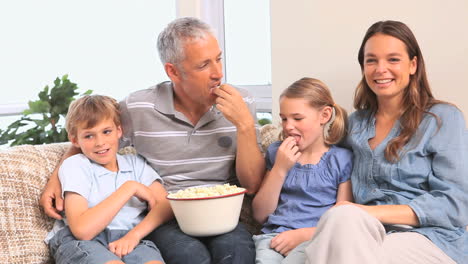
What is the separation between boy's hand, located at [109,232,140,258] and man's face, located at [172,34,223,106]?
593 millimetres

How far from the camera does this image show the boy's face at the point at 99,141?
197 cm

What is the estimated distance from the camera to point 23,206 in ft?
6.40

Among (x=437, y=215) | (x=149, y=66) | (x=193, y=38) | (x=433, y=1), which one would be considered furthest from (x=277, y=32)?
(x=149, y=66)

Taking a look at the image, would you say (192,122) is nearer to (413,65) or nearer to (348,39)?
(348,39)

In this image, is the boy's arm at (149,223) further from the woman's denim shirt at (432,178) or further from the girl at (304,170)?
the woman's denim shirt at (432,178)

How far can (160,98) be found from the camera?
2188 millimetres

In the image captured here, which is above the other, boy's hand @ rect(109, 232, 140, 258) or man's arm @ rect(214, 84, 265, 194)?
man's arm @ rect(214, 84, 265, 194)

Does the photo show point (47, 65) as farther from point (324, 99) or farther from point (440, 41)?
point (440, 41)

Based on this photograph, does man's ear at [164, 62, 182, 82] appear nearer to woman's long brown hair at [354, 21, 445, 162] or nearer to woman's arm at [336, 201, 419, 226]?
woman's long brown hair at [354, 21, 445, 162]

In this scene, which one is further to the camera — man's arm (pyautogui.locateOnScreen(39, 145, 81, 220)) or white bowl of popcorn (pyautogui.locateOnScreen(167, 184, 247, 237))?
man's arm (pyautogui.locateOnScreen(39, 145, 81, 220))

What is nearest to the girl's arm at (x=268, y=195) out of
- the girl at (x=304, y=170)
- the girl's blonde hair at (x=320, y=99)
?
the girl at (x=304, y=170)

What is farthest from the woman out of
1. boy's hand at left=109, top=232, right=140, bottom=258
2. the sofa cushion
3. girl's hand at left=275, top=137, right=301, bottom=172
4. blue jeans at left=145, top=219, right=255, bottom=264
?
the sofa cushion

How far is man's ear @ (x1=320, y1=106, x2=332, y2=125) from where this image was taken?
201 cm

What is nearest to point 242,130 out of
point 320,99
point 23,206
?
point 320,99
